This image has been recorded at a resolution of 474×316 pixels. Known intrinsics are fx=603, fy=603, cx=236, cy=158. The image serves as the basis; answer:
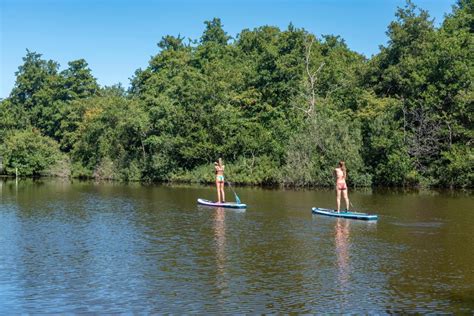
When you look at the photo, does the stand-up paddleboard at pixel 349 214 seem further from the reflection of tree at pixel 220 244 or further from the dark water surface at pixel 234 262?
the reflection of tree at pixel 220 244

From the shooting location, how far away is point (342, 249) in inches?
713

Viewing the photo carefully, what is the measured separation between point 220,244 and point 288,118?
42755mm

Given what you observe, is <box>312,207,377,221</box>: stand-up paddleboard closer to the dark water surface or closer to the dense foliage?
the dark water surface

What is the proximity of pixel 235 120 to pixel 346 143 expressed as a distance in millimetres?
14432

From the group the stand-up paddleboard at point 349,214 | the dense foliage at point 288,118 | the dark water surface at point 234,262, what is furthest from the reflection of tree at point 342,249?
the dense foliage at point 288,118

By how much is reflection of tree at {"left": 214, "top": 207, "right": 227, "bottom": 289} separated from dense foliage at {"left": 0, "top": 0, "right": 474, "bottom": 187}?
24460 mm

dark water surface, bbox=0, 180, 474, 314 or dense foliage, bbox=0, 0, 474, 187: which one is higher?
dense foliage, bbox=0, 0, 474, 187

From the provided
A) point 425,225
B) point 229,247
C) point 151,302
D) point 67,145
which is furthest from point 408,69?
point 67,145

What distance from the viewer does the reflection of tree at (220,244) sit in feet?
45.9

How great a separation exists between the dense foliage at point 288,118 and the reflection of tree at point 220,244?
24.5 meters


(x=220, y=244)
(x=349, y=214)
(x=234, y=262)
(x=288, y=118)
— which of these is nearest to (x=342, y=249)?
(x=220, y=244)

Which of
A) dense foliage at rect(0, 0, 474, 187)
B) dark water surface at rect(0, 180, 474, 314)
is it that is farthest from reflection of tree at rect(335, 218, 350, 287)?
dense foliage at rect(0, 0, 474, 187)

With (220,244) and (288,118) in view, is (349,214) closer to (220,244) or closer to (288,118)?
(220,244)

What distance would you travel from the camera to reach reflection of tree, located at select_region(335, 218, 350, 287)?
1448 cm
